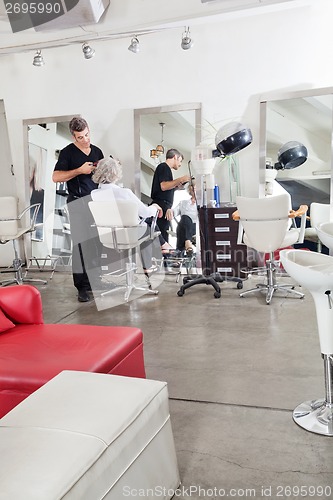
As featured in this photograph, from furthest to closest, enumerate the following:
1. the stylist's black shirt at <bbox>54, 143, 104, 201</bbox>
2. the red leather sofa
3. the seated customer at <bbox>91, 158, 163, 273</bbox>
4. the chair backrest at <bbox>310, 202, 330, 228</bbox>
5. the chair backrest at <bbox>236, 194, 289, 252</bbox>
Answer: the chair backrest at <bbox>310, 202, 330, 228</bbox>, the stylist's black shirt at <bbox>54, 143, 104, 201</bbox>, the seated customer at <bbox>91, 158, 163, 273</bbox>, the chair backrest at <bbox>236, 194, 289, 252</bbox>, the red leather sofa

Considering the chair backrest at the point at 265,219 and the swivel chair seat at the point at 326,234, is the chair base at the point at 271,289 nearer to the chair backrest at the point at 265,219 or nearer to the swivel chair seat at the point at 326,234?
the chair backrest at the point at 265,219

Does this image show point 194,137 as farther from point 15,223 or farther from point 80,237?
point 15,223

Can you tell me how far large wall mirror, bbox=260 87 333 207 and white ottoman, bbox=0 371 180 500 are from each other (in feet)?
14.1

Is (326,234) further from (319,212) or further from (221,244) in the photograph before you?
(319,212)

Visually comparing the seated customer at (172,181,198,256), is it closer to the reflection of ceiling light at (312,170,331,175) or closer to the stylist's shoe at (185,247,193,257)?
the stylist's shoe at (185,247,193,257)

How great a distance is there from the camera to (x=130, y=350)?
2.25m

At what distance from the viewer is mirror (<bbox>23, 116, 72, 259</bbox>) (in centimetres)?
648

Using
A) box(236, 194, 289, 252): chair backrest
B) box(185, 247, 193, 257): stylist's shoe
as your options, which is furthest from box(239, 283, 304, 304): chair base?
box(185, 247, 193, 257): stylist's shoe

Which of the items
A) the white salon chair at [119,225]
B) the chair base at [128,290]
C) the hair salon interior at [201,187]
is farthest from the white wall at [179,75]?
the chair base at [128,290]

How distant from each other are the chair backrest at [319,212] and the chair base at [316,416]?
3.40m

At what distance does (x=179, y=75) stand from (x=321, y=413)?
15.4ft

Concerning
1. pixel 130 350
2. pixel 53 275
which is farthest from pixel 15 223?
pixel 130 350

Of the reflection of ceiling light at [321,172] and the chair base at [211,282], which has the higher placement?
the reflection of ceiling light at [321,172]

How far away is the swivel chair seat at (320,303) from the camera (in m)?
1.96
